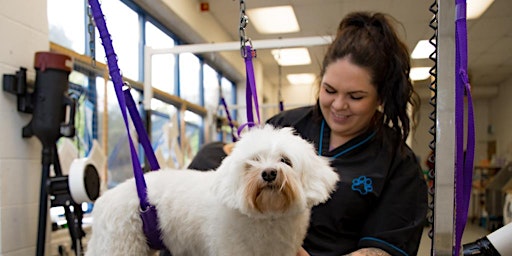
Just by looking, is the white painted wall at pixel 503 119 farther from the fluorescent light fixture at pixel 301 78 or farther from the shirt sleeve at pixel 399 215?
the shirt sleeve at pixel 399 215

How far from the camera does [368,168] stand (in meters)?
1.13

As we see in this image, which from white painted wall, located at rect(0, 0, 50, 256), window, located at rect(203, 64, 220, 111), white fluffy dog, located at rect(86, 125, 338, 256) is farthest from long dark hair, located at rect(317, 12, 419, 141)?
window, located at rect(203, 64, 220, 111)

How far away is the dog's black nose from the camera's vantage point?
2.69 ft

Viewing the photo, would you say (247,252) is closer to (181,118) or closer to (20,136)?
(20,136)

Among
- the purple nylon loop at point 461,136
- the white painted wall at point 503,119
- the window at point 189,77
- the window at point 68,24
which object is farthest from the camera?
the white painted wall at point 503,119

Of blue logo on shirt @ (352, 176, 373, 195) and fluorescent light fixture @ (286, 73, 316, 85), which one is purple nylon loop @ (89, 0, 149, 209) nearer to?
blue logo on shirt @ (352, 176, 373, 195)

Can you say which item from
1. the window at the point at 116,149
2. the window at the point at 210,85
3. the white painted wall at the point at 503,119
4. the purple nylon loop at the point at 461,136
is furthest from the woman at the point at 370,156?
the white painted wall at the point at 503,119

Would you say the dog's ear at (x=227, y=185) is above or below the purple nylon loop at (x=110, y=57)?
below

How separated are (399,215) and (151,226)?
65cm

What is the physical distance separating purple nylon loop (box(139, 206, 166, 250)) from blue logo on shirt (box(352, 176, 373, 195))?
1.76 ft

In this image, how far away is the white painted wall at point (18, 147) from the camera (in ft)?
4.93

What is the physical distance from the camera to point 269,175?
0.82 meters

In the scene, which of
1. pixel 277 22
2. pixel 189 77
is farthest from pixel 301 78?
pixel 277 22

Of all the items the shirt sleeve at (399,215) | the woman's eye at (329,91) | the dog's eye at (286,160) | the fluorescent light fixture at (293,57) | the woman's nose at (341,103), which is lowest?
the shirt sleeve at (399,215)
